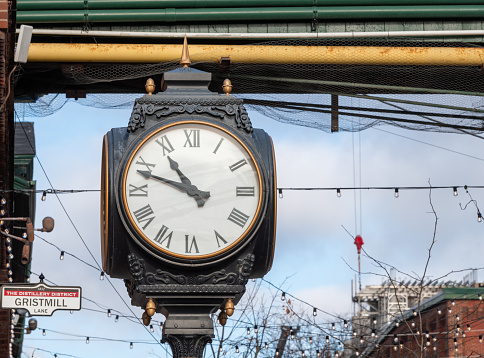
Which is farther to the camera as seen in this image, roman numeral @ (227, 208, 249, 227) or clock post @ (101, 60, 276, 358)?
roman numeral @ (227, 208, 249, 227)

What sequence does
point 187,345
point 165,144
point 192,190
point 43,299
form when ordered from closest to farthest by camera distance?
point 187,345 → point 192,190 → point 165,144 → point 43,299

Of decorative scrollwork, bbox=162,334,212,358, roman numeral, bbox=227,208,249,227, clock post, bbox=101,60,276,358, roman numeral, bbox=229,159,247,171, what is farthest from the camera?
roman numeral, bbox=229,159,247,171

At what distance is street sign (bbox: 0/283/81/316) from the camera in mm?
7426

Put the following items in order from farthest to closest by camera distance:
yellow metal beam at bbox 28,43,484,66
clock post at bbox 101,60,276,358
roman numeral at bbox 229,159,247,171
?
yellow metal beam at bbox 28,43,484,66, roman numeral at bbox 229,159,247,171, clock post at bbox 101,60,276,358

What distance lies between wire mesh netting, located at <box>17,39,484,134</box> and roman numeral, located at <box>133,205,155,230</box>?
558 centimetres

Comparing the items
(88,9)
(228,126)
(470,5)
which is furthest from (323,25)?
(228,126)

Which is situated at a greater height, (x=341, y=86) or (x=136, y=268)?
(x=341, y=86)

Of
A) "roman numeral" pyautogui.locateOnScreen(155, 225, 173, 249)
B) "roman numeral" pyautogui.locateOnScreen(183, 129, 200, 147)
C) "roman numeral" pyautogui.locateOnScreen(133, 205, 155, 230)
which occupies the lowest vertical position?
"roman numeral" pyautogui.locateOnScreen(155, 225, 173, 249)

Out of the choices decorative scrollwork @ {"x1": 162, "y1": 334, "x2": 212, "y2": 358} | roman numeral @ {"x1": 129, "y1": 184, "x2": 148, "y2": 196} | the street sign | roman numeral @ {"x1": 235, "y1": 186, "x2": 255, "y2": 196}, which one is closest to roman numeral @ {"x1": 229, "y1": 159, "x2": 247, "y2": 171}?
roman numeral @ {"x1": 235, "y1": 186, "x2": 255, "y2": 196}

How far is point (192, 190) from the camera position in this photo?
5.61 metres

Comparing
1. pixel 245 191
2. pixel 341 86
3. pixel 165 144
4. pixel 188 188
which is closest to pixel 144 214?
pixel 188 188

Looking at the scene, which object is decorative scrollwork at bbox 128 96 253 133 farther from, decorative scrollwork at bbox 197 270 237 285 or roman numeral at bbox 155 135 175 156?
decorative scrollwork at bbox 197 270 237 285

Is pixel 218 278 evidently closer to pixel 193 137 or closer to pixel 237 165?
pixel 237 165

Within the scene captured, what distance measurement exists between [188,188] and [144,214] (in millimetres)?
250
